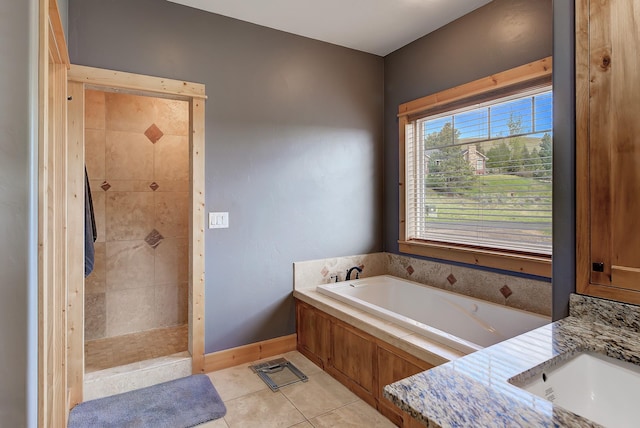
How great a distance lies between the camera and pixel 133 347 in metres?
3.11

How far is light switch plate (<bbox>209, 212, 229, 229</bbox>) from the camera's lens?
2.76 meters

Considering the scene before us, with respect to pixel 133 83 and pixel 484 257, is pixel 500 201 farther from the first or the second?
pixel 133 83

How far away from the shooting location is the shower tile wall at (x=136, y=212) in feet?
11.0

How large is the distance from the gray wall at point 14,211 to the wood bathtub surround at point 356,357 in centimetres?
170

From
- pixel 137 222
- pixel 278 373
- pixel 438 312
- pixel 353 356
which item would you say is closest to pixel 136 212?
pixel 137 222

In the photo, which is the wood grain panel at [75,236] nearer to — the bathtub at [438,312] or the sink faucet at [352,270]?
the bathtub at [438,312]

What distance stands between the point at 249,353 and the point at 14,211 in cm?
231

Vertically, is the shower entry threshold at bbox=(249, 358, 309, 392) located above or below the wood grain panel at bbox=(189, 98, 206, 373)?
below

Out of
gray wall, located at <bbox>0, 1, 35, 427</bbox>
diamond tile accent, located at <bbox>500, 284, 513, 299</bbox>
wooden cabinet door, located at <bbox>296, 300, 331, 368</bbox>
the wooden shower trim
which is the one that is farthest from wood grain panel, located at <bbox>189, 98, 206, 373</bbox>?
diamond tile accent, located at <bbox>500, 284, 513, 299</bbox>

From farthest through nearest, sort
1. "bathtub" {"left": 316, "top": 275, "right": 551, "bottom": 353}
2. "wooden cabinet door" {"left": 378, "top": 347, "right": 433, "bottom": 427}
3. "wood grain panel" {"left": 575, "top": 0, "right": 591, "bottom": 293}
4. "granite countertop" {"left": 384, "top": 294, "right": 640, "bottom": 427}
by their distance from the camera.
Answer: "bathtub" {"left": 316, "top": 275, "right": 551, "bottom": 353} < "wooden cabinet door" {"left": 378, "top": 347, "right": 433, "bottom": 427} < "wood grain panel" {"left": 575, "top": 0, "right": 591, "bottom": 293} < "granite countertop" {"left": 384, "top": 294, "right": 640, "bottom": 427}

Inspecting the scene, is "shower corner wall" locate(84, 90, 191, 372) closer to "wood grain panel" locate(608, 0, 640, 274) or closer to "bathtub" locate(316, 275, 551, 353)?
"bathtub" locate(316, 275, 551, 353)

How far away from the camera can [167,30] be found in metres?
2.58

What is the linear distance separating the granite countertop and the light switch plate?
7.14 feet

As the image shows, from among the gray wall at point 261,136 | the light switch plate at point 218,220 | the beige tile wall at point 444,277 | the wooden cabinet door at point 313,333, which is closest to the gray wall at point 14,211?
the gray wall at point 261,136
